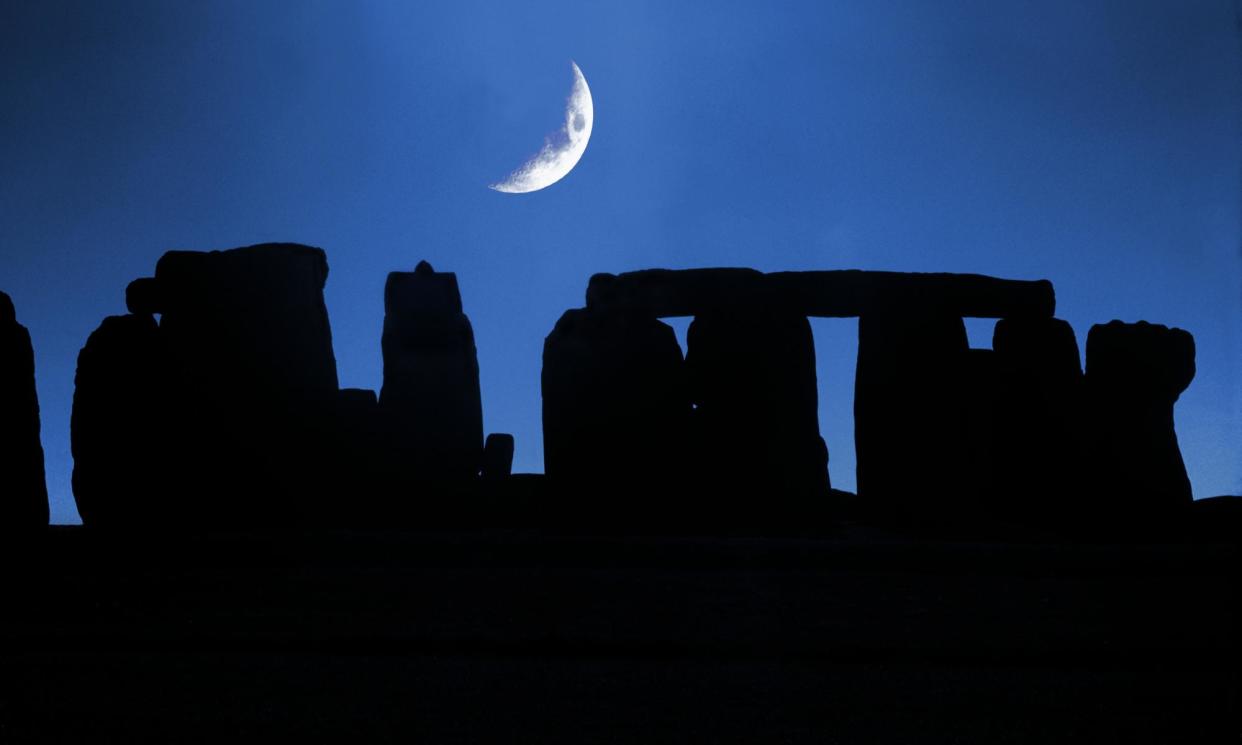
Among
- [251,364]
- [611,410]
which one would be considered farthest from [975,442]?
[251,364]

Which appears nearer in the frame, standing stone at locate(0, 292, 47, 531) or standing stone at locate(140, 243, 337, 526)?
standing stone at locate(0, 292, 47, 531)

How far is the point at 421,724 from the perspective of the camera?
218 cm

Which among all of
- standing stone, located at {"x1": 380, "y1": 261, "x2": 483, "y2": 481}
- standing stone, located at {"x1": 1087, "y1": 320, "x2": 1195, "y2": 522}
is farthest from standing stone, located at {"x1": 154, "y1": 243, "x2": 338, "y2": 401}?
standing stone, located at {"x1": 1087, "y1": 320, "x2": 1195, "y2": 522}

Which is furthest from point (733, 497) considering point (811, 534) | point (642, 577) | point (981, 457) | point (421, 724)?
point (421, 724)

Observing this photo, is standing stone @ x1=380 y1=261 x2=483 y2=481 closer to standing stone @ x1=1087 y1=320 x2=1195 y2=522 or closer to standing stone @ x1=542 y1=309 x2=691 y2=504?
standing stone @ x1=542 y1=309 x2=691 y2=504

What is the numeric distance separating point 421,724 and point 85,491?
787 centimetres

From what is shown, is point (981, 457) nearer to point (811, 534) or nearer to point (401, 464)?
point (811, 534)

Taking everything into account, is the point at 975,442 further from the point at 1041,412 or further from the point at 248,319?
the point at 248,319

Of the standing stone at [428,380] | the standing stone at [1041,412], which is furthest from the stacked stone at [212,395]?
the standing stone at [1041,412]

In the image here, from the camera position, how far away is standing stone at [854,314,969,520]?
9.84 metres

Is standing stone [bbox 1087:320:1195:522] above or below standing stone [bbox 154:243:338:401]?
below

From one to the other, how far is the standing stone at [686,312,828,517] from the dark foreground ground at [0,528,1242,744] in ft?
15.8

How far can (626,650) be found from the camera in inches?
115

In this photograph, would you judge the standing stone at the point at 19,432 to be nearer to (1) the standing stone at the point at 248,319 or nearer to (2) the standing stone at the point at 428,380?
(1) the standing stone at the point at 248,319
